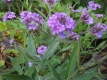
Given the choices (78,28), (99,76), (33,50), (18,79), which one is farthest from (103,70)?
(18,79)

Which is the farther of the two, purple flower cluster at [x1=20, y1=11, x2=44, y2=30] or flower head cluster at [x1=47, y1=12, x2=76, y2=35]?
purple flower cluster at [x1=20, y1=11, x2=44, y2=30]

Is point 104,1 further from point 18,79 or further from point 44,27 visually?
point 18,79

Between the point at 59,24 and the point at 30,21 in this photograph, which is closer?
the point at 59,24

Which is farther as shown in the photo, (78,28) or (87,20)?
(78,28)

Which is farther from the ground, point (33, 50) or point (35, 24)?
point (35, 24)

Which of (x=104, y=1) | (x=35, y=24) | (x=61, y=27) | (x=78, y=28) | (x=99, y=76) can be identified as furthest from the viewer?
(x=104, y=1)

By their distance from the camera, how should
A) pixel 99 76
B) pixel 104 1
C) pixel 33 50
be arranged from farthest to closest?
pixel 104 1
pixel 99 76
pixel 33 50

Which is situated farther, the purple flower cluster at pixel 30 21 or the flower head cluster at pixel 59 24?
the purple flower cluster at pixel 30 21

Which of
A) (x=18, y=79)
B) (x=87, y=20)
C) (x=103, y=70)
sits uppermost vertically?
(x=87, y=20)

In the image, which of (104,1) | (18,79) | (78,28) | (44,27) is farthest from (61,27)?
(104,1)

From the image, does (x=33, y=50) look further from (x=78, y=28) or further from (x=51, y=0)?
(x=78, y=28)
